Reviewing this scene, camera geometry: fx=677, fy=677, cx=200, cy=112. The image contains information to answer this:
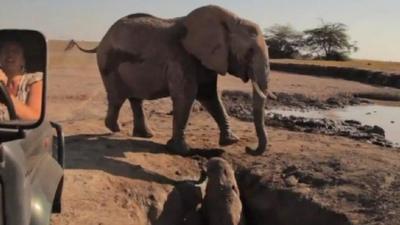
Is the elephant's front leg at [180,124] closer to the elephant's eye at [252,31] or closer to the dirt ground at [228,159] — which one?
the dirt ground at [228,159]

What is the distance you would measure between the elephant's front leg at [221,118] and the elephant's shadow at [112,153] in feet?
2.43

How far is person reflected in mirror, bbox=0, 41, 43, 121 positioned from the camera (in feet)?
11.8

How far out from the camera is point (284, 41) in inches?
2625

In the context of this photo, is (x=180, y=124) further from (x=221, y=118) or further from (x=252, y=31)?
(x=252, y=31)

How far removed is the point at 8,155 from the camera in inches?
119

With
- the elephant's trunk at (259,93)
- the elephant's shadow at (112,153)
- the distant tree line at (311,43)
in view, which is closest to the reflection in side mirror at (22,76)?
the elephant's shadow at (112,153)

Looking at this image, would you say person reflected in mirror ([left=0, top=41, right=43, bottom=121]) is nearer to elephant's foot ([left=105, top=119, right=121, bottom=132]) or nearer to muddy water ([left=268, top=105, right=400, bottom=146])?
elephant's foot ([left=105, top=119, right=121, bottom=132])

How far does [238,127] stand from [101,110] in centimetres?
424

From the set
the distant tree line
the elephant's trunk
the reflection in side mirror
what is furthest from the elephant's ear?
the distant tree line

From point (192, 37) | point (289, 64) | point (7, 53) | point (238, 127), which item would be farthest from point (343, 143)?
point (289, 64)

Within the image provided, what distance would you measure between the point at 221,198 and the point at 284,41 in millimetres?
58395

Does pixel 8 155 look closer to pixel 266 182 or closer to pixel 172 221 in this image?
pixel 172 221

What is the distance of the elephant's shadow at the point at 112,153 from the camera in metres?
9.80

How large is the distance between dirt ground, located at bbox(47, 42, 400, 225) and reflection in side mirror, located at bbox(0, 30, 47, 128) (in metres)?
2.15
